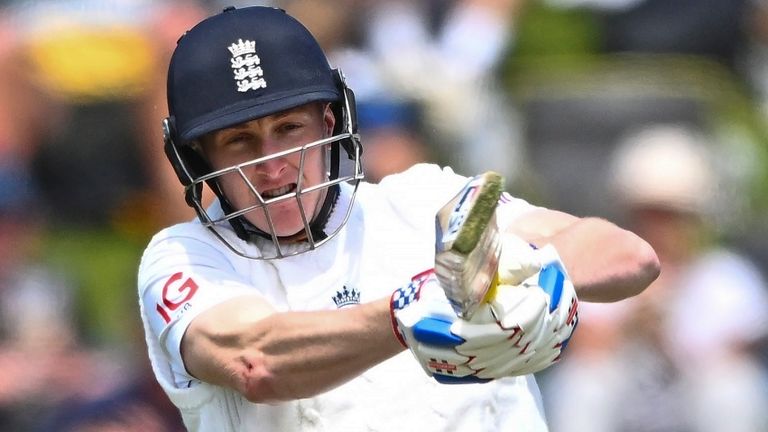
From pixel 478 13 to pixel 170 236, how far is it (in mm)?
3706

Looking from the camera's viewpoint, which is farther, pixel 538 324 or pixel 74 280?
pixel 74 280

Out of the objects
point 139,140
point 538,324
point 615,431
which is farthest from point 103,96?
point 538,324

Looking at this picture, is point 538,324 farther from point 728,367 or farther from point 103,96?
point 103,96

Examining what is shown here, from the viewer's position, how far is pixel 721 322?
6125 millimetres

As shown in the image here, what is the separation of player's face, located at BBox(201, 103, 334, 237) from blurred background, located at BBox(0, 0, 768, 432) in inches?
74.5

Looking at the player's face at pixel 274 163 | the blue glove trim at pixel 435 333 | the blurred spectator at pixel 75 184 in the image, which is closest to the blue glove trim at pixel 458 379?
the blue glove trim at pixel 435 333

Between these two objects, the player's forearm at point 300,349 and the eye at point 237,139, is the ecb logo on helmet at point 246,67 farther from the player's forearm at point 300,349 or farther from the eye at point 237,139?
the player's forearm at point 300,349

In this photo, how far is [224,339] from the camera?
11.5 ft

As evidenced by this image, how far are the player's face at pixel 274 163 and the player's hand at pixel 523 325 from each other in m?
0.89

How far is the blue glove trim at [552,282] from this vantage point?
3002 millimetres

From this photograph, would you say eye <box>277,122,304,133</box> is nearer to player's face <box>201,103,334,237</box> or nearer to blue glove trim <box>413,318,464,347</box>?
player's face <box>201,103,334,237</box>

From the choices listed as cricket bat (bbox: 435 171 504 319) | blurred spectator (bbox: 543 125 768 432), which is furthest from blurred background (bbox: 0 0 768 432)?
cricket bat (bbox: 435 171 504 319)

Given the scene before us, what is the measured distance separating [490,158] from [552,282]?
389 centimetres

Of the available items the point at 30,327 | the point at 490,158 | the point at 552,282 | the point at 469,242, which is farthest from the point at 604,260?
the point at 30,327
